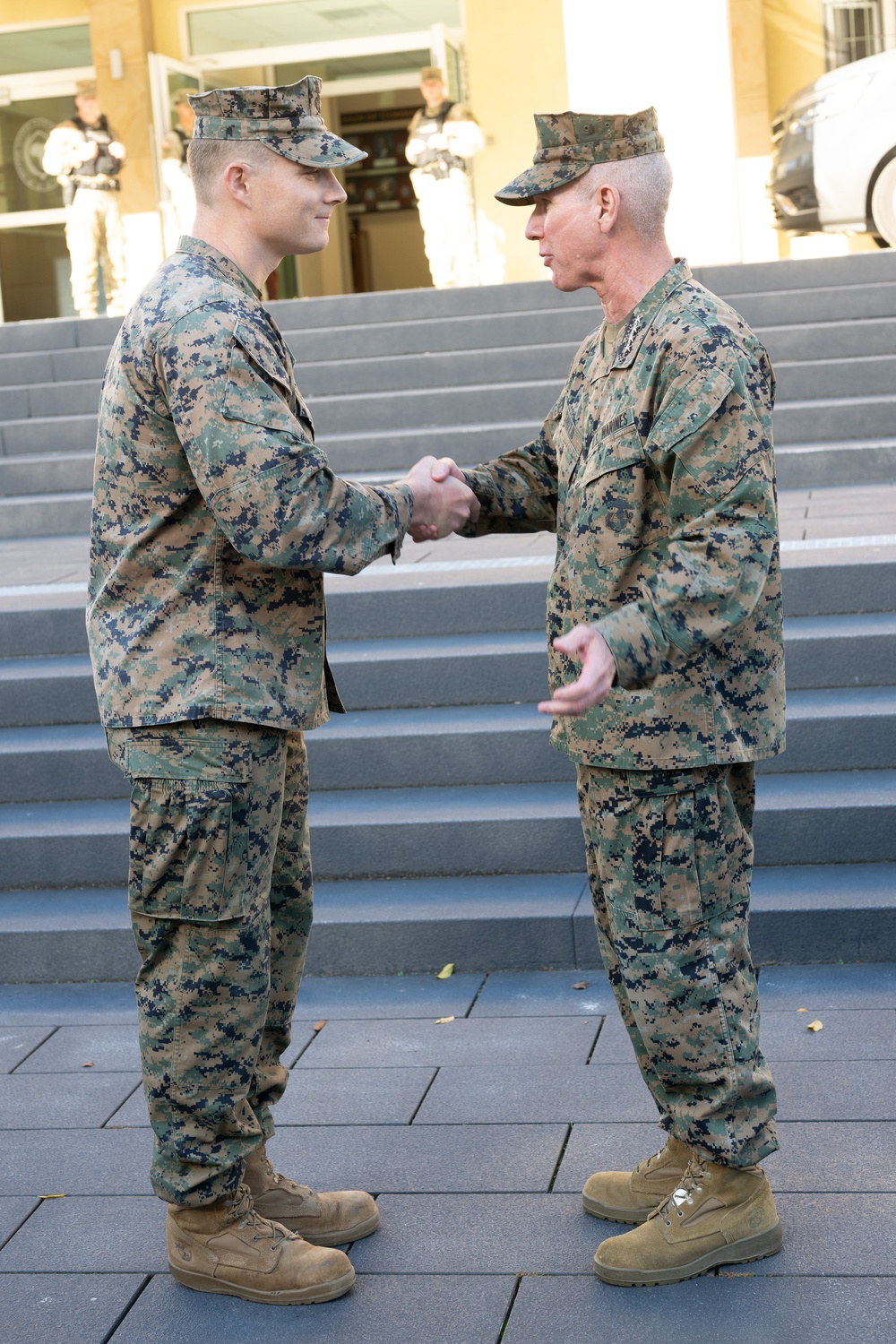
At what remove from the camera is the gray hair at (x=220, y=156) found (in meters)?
2.71

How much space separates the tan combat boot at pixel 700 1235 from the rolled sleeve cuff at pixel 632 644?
1019mm

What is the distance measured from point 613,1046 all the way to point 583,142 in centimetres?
220

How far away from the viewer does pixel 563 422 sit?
295cm

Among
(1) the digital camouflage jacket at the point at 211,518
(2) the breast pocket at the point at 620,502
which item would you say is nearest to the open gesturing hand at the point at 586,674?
(2) the breast pocket at the point at 620,502

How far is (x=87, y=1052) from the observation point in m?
4.02

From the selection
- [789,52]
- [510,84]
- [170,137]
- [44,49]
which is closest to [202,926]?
[170,137]

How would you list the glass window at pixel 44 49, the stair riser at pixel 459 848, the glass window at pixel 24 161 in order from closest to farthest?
the stair riser at pixel 459 848, the glass window at pixel 44 49, the glass window at pixel 24 161

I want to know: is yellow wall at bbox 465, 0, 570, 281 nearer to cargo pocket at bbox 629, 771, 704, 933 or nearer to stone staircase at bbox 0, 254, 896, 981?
stone staircase at bbox 0, 254, 896, 981

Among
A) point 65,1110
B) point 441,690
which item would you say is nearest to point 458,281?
point 441,690

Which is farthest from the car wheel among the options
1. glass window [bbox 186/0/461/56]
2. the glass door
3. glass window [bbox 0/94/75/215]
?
glass window [bbox 0/94/75/215]

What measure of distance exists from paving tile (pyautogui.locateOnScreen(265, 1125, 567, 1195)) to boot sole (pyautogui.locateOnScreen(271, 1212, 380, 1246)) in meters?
0.16

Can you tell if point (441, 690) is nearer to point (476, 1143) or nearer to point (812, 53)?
A: point (476, 1143)

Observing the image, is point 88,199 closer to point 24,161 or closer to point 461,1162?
point 24,161

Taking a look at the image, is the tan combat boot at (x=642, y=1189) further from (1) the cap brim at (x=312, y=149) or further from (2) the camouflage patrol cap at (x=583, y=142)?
(1) the cap brim at (x=312, y=149)
